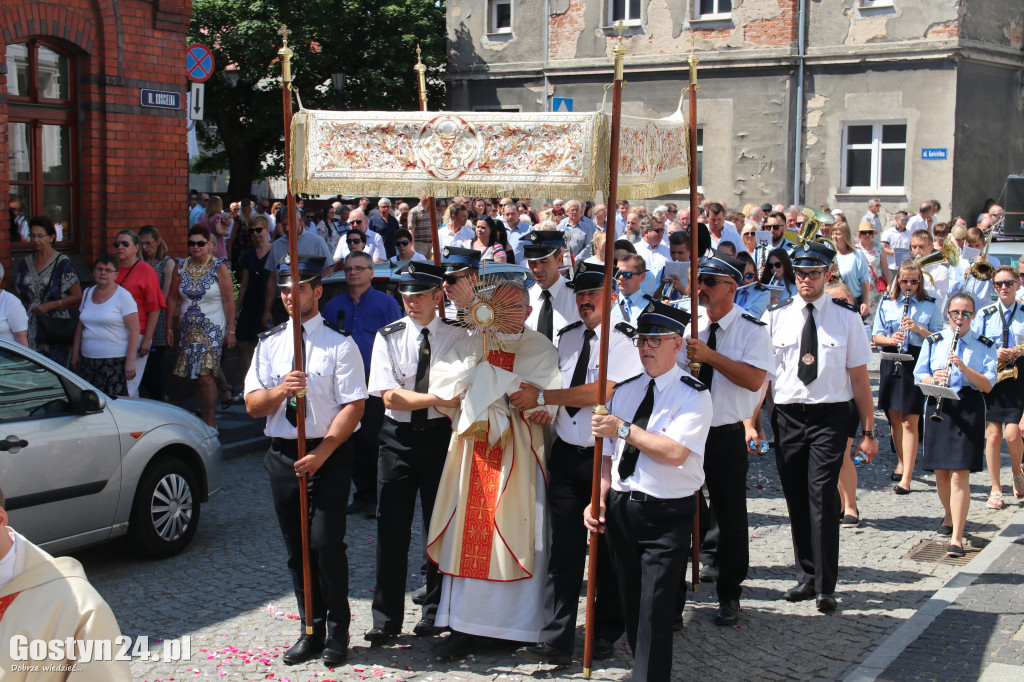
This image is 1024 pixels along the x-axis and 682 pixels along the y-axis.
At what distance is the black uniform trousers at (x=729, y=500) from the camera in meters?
6.23

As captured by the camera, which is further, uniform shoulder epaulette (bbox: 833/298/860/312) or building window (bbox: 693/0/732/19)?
building window (bbox: 693/0/732/19)

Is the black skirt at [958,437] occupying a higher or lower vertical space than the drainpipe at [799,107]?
lower

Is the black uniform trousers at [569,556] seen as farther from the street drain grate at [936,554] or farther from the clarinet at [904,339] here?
the clarinet at [904,339]

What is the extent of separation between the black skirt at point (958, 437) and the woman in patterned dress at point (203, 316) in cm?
637

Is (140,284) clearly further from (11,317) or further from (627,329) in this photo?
(627,329)

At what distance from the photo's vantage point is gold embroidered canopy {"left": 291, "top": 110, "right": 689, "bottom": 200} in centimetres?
542

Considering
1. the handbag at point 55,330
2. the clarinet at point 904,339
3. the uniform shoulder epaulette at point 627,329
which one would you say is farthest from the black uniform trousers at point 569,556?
the handbag at point 55,330

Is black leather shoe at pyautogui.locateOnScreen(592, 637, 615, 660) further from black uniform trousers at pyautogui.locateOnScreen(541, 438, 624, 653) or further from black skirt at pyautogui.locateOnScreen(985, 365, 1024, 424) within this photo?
black skirt at pyautogui.locateOnScreen(985, 365, 1024, 424)

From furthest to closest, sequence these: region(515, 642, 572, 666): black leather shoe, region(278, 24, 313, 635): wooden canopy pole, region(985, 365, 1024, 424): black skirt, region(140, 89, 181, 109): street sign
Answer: region(140, 89, 181, 109): street sign → region(985, 365, 1024, 424): black skirt → region(515, 642, 572, 666): black leather shoe → region(278, 24, 313, 635): wooden canopy pole

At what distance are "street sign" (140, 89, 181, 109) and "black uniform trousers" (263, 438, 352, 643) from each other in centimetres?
767

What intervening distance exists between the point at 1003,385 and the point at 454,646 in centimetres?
537

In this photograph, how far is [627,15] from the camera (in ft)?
88.5

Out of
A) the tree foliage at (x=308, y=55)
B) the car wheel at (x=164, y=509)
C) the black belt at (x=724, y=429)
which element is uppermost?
the tree foliage at (x=308, y=55)

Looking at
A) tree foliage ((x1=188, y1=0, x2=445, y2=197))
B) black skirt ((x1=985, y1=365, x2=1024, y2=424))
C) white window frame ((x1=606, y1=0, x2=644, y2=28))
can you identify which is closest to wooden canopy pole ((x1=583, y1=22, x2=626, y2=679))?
black skirt ((x1=985, y1=365, x2=1024, y2=424))
